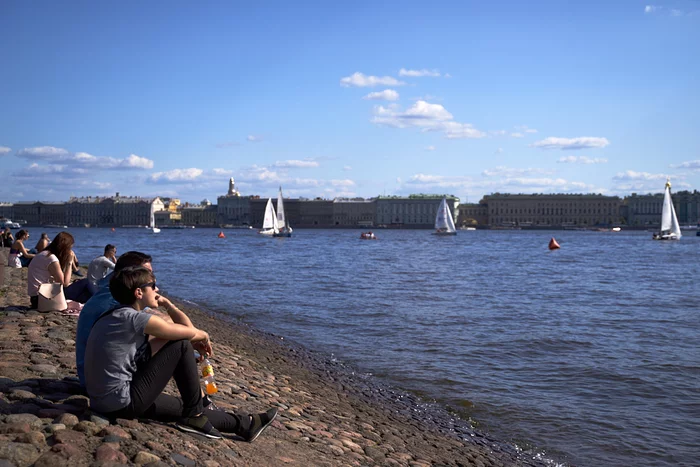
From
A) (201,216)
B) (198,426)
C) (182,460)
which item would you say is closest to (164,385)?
(198,426)

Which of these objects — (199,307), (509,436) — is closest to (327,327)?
(199,307)

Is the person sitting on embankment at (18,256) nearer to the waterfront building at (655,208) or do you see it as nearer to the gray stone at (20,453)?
the gray stone at (20,453)

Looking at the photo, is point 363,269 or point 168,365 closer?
point 168,365

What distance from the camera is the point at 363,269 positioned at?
26.3m

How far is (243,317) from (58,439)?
9417 millimetres

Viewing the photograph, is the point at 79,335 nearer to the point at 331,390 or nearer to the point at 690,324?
the point at 331,390

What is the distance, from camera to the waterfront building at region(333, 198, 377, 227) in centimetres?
13838

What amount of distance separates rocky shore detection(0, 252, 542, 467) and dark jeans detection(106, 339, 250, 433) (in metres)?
0.08

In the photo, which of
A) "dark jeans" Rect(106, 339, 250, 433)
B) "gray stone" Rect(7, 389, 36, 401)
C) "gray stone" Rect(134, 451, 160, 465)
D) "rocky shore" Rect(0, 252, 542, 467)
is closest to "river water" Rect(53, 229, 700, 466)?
"rocky shore" Rect(0, 252, 542, 467)

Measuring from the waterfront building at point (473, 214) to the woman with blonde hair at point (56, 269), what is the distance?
130 meters

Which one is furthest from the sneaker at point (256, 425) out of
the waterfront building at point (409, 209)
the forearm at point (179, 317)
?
the waterfront building at point (409, 209)

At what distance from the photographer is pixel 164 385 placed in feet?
11.6

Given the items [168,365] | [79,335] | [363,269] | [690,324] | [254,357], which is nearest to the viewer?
[168,365]

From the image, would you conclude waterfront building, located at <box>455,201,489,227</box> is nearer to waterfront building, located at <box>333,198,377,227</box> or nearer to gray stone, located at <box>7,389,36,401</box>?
waterfront building, located at <box>333,198,377,227</box>
